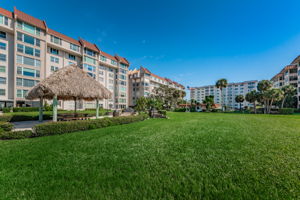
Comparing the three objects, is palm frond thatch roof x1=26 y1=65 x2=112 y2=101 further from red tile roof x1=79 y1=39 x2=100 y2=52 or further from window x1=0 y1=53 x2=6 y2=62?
red tile roof x1=79 y1=39 x2=100 y2=52

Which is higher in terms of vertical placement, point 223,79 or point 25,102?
point 223,79

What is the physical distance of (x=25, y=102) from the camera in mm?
27641

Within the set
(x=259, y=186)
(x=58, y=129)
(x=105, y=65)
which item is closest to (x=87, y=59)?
(x=105, y=65)

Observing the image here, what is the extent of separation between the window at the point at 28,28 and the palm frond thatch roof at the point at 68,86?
2753 centimetres

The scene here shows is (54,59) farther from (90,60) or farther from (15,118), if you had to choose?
(15,118)

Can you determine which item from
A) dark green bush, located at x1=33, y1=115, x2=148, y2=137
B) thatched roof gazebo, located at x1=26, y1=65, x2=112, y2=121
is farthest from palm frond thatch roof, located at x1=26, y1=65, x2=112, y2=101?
dark green bush, located at x1=33, y1=115, x2=148, y2=137

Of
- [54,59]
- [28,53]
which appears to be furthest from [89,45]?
[28,53]

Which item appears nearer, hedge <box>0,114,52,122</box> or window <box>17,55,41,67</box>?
hedge <box>0,114,52,122</box>

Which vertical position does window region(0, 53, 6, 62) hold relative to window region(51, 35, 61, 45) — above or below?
below

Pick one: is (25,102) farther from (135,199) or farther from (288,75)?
(288,75)

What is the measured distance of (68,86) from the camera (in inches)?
376

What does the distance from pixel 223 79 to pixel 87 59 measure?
4892cm

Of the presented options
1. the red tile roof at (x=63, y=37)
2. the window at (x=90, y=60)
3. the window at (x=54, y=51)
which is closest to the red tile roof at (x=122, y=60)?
the window at (x=90, y=60)

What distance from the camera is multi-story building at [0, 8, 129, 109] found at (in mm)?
26078
